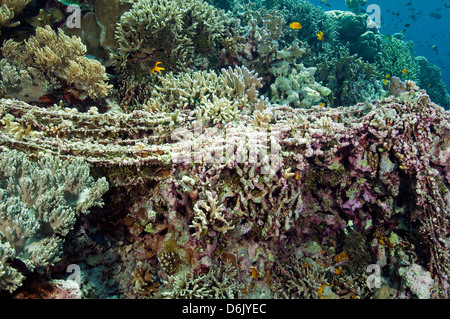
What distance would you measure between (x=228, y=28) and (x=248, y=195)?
18.7ft

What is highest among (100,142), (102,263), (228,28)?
(228,28)

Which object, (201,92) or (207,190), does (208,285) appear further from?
(201,92)

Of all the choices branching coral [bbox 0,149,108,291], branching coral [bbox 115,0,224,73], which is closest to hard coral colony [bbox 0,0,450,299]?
branching coral [bbox 0,149,108,291]

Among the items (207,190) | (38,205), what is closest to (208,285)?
(207,190)

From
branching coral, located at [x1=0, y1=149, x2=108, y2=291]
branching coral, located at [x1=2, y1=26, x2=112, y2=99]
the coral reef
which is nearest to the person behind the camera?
branching coral, located at [x1=0, y1=149, x2=108, y2=291]

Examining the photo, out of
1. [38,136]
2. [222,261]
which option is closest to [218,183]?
[222,261]

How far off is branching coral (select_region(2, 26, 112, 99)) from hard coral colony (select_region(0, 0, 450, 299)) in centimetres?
3

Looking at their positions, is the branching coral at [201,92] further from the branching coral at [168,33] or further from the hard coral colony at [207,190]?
the branching coral at [168,33]

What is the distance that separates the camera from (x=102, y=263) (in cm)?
304

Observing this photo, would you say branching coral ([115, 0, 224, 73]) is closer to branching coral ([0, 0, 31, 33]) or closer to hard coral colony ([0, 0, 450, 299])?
hard coral colony ([0, 0, 450, 299])

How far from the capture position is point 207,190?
9.67ft

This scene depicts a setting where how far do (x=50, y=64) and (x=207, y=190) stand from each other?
412 centimetres

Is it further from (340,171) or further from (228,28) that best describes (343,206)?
(228,28)

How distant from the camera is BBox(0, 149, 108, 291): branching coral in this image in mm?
2074
